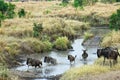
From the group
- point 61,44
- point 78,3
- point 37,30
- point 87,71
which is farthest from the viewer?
point 78,3

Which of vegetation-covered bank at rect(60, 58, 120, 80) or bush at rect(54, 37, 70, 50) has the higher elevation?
vegetation-covered bank at rect(60, 58, 120, 80)

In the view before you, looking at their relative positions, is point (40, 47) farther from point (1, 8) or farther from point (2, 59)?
point (1, 8)

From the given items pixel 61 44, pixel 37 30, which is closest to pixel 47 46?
pixel 61 44

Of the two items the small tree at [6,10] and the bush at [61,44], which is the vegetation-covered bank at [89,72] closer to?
the bush at [61,44]

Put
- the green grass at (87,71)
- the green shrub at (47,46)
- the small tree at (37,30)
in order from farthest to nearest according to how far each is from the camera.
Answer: the small tree at (37,30), the green shrub at (47,46), the green grass at (87,71)

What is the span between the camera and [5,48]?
35.8m

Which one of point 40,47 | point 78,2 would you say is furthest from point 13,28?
point 78,2

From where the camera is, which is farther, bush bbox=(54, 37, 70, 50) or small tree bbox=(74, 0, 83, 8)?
small tree bbox=(74, 0, 83, 8)

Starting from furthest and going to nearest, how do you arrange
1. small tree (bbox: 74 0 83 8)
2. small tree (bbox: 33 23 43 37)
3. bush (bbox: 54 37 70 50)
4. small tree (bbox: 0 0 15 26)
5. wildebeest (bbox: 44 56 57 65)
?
small tree (bbox: 74 0 83 8), small tree (bbox: 0 0 15 26), small tree (bbox: 33 23 43 37), bush (bbox: 54 37 70 50), wildebeest (bbox: 44 56 57 65)

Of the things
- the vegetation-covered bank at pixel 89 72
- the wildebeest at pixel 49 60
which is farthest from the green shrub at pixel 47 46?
the vegetation-covered bank at pixel 89 72

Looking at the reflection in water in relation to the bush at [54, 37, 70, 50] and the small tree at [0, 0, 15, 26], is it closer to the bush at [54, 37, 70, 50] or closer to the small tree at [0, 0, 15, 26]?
the bush at [54, 37, 70, 50]

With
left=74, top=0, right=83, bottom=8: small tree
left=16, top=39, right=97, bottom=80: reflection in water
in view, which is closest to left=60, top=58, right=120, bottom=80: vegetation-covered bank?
left=16, top=39, right=97, bottom=80: reflection in water

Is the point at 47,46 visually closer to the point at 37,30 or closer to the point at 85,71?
the point at 37,30

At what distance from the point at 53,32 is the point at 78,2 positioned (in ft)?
129
